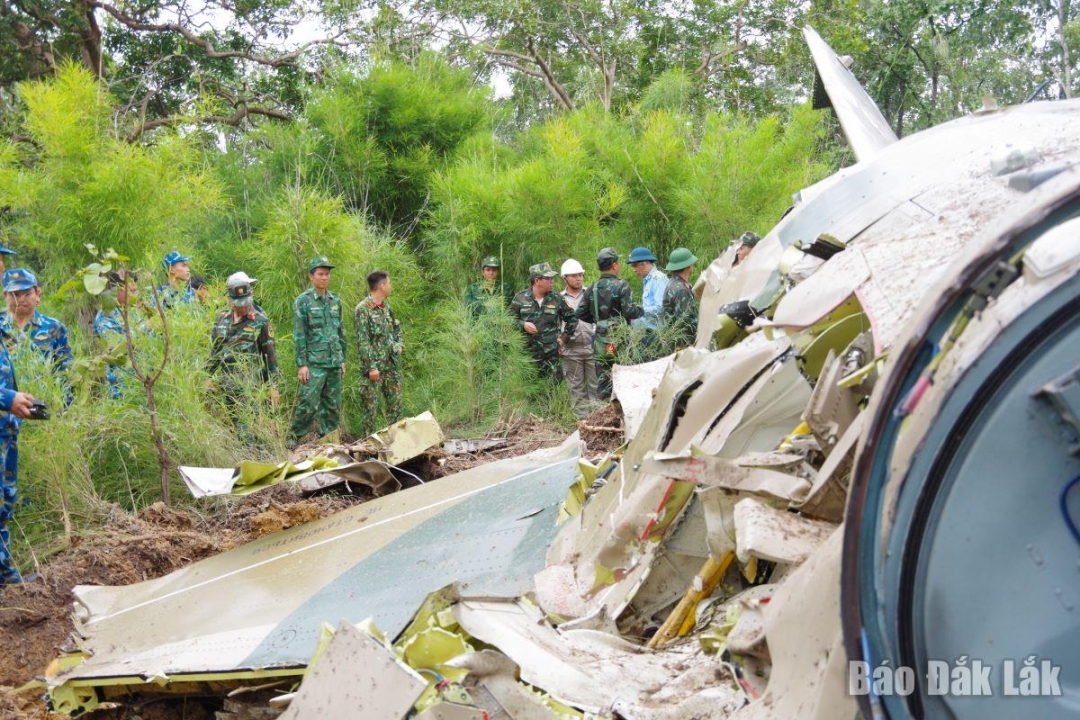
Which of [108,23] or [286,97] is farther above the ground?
[108,23]

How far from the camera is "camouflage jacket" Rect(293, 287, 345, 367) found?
8.75 meters

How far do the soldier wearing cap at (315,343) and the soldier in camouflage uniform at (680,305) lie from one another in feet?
9.60

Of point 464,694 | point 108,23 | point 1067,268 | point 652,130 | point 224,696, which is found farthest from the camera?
point 108,23

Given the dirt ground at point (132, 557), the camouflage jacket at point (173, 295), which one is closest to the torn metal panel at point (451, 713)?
the dirt ground at point (132, 557)

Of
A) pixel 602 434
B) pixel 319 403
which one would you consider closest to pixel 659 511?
pixel 602 434

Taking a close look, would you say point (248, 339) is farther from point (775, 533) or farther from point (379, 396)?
point (775, 533)

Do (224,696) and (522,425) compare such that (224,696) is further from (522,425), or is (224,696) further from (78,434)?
(522,425)

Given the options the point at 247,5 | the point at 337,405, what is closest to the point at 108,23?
the point at 247,5

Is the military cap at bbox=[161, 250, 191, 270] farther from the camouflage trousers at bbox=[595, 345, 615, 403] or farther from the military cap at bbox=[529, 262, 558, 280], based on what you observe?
the camouflage trousers at bbox=[595, 345, 615, 403]

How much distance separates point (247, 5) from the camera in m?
14.2

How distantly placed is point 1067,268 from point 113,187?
7861 mm

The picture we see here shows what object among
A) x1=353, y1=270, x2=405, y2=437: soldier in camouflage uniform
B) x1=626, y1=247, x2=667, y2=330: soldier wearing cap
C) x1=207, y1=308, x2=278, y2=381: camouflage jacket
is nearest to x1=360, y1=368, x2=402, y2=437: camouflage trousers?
x1=353, y1=270, x2=405, y2=437: soldier in camouflage uniform

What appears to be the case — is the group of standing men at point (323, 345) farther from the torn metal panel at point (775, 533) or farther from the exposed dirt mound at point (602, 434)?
the torn metal panel at point (775, 533)

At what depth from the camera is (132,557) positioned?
218 inches
